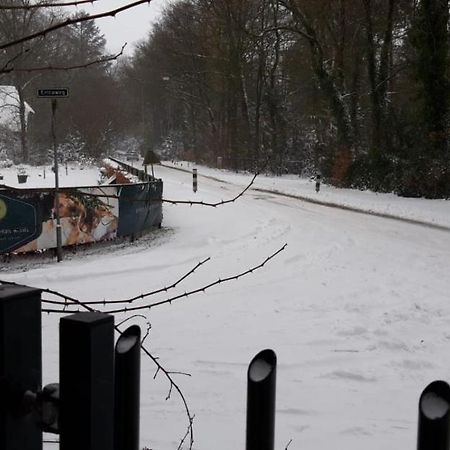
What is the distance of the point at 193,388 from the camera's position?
5.41 metres

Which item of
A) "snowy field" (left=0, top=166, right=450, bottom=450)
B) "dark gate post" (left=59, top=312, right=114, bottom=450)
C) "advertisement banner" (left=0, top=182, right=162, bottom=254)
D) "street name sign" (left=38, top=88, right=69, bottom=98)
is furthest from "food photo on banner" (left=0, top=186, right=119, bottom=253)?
"dark gate post" (left=59, top=312, right=114, bottom=450)

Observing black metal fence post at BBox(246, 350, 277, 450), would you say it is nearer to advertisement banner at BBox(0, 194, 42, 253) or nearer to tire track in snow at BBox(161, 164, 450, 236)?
advertisement banner at BBox(0, 194, 42, 253)

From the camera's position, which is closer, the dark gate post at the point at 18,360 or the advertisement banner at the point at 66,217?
the dark gate post at the point at 18,360

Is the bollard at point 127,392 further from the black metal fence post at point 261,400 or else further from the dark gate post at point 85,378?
the black metal fence post at point 261,400

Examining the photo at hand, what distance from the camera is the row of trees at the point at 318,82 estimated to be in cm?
2344

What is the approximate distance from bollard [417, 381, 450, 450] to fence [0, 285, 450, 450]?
0.32m

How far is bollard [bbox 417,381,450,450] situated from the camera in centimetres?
113

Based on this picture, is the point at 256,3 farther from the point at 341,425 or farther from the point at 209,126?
the point at 341,425

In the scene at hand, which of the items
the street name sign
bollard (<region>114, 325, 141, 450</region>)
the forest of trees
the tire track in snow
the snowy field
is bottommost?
the snowy field

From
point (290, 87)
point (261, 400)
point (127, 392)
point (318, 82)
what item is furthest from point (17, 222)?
point (290, 87)

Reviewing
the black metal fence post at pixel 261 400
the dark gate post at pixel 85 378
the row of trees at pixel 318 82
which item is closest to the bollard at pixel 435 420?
the black metal fence post at pixel 261 400

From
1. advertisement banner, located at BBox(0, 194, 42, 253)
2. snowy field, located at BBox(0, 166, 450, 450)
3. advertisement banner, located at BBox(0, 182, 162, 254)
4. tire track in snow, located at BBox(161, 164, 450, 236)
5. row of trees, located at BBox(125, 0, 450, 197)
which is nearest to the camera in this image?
snowy field, located at BBox(0, 166, 450, 450)

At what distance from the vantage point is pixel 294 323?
737 cm

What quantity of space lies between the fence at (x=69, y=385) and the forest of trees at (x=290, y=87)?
99 cm
